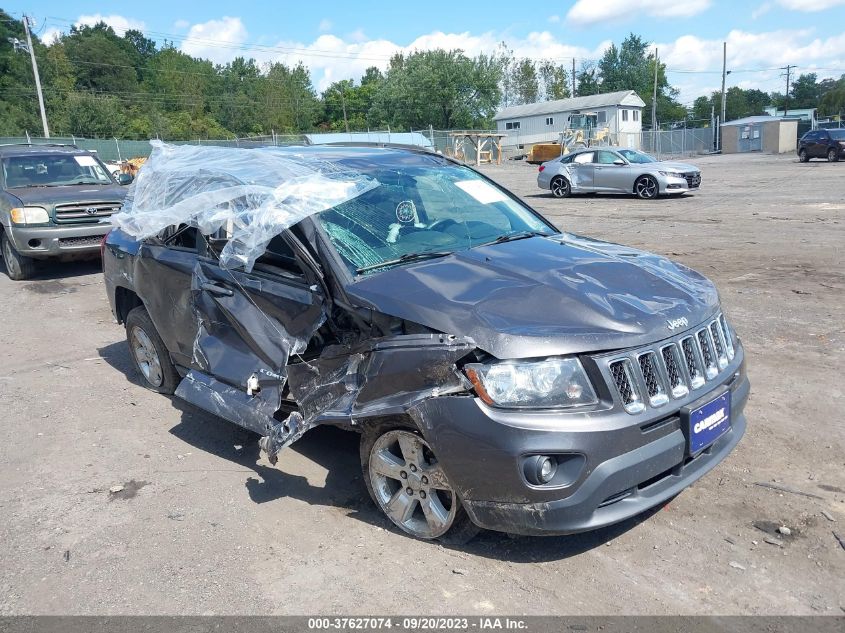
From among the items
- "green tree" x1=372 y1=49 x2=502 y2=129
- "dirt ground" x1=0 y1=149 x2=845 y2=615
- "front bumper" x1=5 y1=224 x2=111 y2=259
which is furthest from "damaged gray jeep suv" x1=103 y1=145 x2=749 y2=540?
"green tree" x1=372 y1=49 x2=502 y2=129

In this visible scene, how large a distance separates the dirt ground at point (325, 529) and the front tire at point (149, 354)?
0.16 meters

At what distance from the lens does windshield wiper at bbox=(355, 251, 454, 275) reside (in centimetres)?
383

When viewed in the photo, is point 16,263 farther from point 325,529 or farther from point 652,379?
point 652,379

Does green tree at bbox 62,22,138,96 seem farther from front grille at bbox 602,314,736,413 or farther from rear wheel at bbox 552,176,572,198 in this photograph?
front grille at bbox 602,314,736,413

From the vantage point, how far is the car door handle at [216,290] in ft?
14.7

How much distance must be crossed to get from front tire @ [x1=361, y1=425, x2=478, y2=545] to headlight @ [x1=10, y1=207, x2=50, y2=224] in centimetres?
937

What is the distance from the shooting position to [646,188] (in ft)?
65.0

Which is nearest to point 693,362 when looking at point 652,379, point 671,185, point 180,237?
A: point 652,379

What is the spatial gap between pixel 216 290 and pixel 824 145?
36261 millimetres

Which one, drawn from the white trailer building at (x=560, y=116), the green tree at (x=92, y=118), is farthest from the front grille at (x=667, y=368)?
the white trailer building at (x=560, y=116)

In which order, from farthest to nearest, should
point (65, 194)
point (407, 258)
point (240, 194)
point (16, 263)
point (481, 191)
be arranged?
point (16, 263) < point (65, 194) < point (481, 191) < point (240, 194) < point (407, 258)

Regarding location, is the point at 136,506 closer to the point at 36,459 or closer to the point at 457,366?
the point at 36,459

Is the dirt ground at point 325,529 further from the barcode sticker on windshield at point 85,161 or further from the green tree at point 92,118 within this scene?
the green tree at point 92,118

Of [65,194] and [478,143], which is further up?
[478,143]
